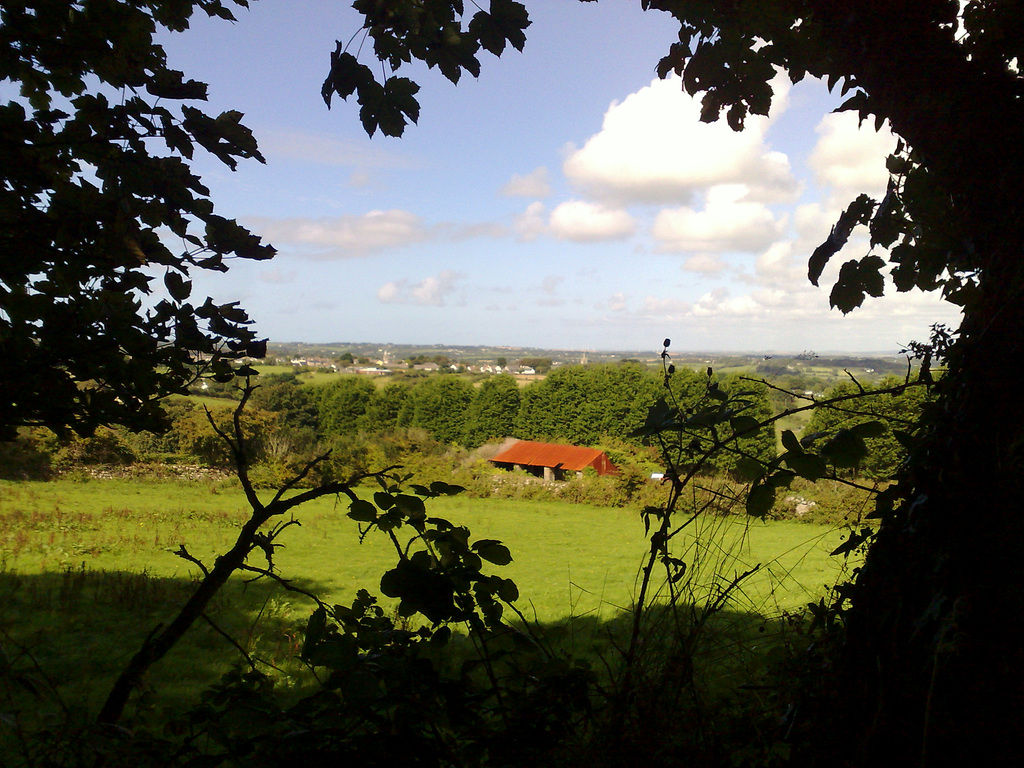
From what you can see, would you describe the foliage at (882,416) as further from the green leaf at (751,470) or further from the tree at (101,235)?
the tree at (101,235)

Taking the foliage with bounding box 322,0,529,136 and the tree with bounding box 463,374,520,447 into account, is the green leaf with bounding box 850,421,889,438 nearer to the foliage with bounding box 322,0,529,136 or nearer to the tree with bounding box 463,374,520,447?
the foliage with bounding box 322,0,529,136

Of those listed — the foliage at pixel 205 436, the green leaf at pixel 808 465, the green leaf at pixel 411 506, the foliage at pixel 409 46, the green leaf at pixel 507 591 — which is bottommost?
the foliage at pixel 205 436

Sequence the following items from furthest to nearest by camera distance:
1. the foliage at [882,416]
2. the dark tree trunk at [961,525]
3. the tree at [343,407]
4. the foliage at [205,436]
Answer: the tree at [343,407]
the foliage at [205,436]
the foliage at [882,416]
the dark tree trunk at [961,525]

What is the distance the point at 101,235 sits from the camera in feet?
5.90

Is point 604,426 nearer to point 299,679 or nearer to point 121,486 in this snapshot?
point 121,486

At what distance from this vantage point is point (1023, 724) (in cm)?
80

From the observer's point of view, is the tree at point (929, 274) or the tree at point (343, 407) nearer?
the tree at point (929, 274)

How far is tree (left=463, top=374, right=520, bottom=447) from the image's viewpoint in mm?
18484

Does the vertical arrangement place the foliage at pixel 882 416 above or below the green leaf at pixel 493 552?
above

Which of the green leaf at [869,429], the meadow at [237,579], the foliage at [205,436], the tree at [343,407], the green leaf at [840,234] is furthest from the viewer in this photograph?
the tree at [343,407]

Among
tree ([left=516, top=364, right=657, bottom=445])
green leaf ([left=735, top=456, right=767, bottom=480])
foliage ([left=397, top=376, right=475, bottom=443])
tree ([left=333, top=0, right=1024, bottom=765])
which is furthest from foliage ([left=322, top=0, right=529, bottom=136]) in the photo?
foliage ([left=397, top=376, right=475, bottom=443])

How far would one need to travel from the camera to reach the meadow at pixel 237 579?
2.78 metres

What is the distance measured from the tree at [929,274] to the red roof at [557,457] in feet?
40.5

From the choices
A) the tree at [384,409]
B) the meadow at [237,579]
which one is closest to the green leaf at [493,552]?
the meadow at [237,579]
